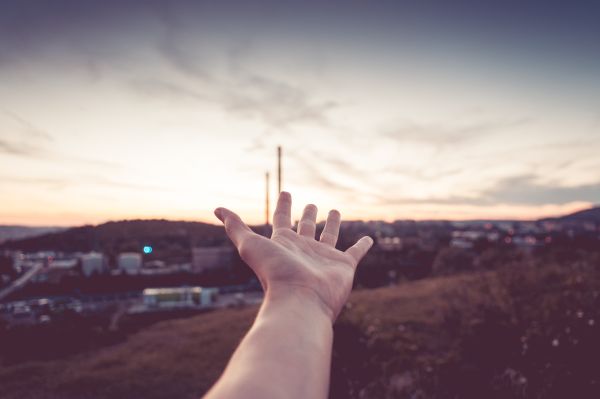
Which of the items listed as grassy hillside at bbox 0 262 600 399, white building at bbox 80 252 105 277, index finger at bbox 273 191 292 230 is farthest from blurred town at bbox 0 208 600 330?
index finger at bbox 273 191 292 230

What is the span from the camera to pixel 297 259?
1.60 metres

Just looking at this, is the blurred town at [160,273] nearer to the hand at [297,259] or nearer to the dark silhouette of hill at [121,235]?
A: the dark silhouette of hill at [121,235]

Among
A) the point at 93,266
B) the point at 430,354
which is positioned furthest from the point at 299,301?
the point at 93,266

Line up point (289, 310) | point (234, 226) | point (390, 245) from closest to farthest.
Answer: point (289, 310), point (234, 226), point (390, 245)

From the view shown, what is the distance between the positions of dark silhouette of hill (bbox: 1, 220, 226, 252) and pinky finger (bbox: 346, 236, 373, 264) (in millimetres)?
2341

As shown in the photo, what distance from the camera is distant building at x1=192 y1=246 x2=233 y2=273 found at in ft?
110

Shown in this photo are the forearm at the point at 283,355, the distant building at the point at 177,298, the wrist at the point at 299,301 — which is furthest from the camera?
the distant building at the point at 177,298

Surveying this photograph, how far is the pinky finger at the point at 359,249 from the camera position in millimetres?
2057

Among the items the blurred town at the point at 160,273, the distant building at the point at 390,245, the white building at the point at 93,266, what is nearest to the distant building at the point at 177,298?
the blurred town at the point at 160,273

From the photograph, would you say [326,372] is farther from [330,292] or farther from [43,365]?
[43,365]

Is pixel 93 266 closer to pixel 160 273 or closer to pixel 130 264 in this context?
pixel 130 264

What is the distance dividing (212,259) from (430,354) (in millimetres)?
28206

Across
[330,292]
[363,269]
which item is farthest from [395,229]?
[330,292]

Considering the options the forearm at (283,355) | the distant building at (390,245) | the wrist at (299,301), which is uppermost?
the wrist at (299,301)
